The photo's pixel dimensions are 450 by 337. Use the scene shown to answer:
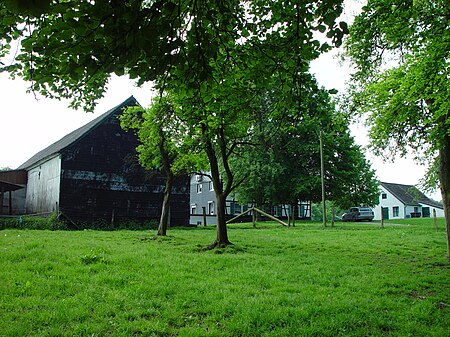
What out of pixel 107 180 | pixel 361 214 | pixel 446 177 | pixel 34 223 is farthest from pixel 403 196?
pixel 34 223

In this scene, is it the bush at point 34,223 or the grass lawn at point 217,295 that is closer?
the grass lawn at point 217,295

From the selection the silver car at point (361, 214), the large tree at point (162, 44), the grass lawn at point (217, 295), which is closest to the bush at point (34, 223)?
the grass lawn at point (217, 295)

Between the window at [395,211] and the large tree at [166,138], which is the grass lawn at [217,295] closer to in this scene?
the large tree at [166,138]

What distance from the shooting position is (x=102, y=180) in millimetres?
27359

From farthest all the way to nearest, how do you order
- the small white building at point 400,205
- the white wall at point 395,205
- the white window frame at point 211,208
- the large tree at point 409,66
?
the small white building at point 400,205 < the white wall at point 395,205 < the white window frame at point 211,208 < the large tree at point 409,66

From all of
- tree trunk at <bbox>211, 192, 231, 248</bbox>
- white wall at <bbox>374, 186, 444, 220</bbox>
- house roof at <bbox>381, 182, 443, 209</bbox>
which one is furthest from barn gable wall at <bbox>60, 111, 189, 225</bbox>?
house roof at <bbox>381, 182, 443, 209</bbox>

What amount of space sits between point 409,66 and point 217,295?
27.8 ft

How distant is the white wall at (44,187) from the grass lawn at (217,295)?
1705 cm

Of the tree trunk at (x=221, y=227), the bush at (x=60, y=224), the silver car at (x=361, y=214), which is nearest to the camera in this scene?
the tree trunk at (x=221, y=227)

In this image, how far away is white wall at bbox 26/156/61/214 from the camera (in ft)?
87.5

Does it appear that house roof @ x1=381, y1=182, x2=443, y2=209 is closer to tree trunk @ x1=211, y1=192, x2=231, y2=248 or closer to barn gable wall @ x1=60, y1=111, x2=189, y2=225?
barn gable wall @ x1=60, y1=111, x2=189, y2=225

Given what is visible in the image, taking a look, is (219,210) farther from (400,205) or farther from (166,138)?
(400,205)

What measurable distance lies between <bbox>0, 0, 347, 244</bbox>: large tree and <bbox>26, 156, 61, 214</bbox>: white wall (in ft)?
69.4

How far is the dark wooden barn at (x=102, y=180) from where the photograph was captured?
1032 inches
